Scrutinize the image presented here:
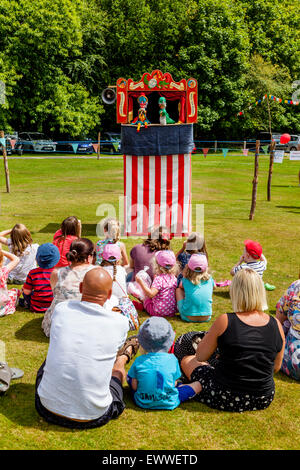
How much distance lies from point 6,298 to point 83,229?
5.39m

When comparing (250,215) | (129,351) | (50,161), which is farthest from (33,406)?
(50,161)

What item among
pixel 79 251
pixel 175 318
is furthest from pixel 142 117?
pixel 79 251

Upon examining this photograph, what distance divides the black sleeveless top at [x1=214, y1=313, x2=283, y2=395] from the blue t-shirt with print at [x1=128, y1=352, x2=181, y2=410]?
17.0 inches

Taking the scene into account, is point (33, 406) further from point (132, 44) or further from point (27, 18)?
point (132, 44)

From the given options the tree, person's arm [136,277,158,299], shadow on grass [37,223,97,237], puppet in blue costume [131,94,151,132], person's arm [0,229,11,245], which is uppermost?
the tree

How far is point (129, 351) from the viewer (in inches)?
189

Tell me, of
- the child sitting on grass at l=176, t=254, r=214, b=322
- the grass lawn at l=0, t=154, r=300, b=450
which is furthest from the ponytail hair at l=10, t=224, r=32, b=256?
the child sitting on grass at l=176, t=254, r=214, b=322

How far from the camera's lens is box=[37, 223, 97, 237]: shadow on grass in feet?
35.5

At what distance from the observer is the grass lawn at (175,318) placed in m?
3.63

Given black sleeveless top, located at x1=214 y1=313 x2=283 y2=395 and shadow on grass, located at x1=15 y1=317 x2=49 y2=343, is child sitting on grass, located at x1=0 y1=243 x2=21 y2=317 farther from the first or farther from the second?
black sleeveless top, located at x1=214 y1=313 x2=283 y2=395

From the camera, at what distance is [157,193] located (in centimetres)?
1077

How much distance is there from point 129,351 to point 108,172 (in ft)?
67.3

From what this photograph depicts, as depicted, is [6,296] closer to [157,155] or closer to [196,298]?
[196,298]

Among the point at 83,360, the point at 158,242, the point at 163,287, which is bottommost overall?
the point at 163,287
